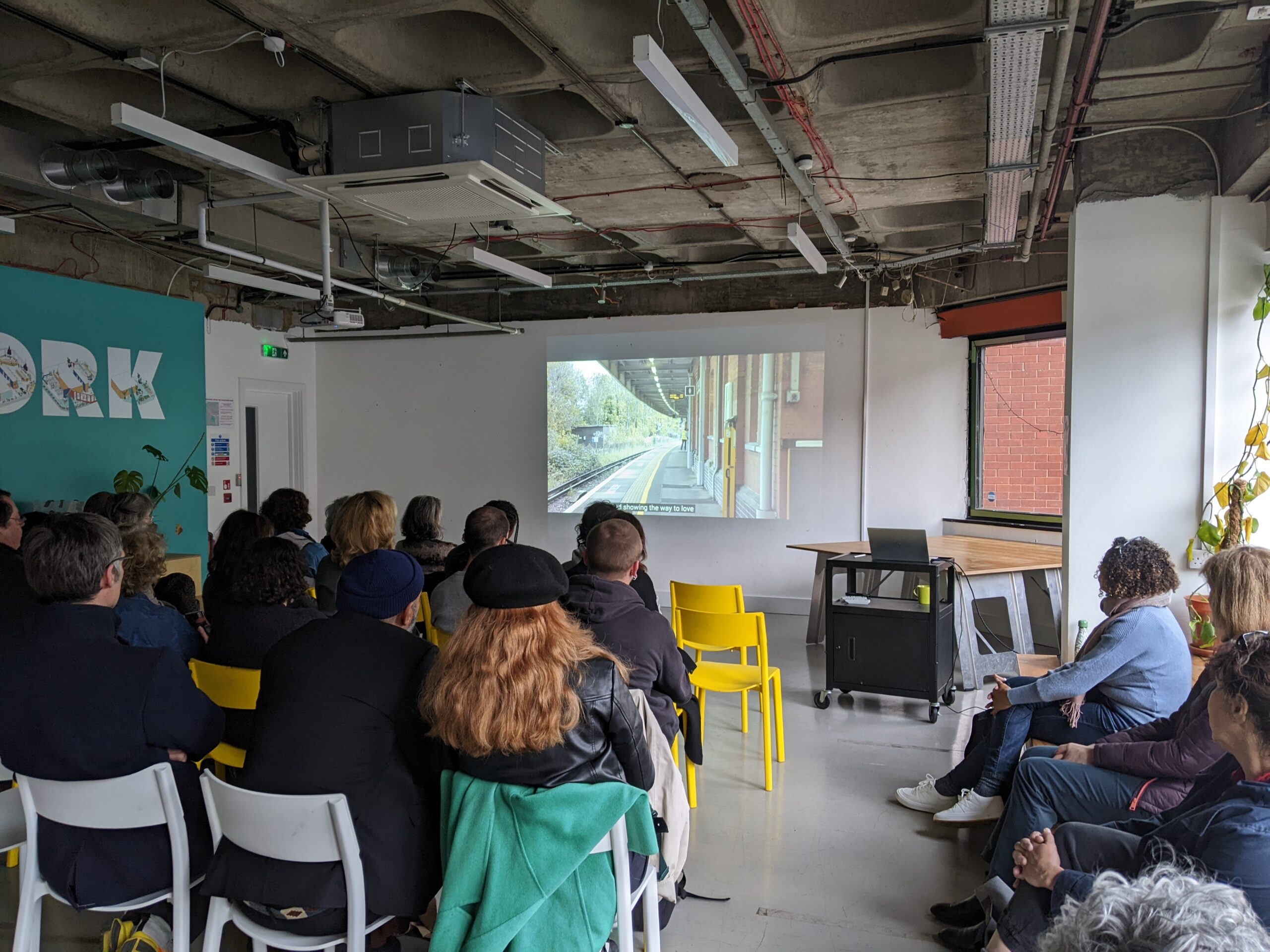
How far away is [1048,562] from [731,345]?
335 centimetres

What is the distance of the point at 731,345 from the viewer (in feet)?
24.9

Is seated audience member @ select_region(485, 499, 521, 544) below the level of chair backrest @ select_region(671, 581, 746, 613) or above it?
above

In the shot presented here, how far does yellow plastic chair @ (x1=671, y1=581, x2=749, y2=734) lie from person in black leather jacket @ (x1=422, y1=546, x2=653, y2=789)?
2216mm

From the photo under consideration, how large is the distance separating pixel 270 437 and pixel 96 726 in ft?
23.4

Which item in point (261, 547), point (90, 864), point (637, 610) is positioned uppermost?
point (261, 547)

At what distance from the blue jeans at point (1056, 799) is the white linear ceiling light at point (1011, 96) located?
221 cm

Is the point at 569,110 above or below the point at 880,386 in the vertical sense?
above

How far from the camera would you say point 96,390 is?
5.96 m

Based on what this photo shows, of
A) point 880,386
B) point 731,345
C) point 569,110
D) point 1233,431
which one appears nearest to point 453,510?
point 731,345

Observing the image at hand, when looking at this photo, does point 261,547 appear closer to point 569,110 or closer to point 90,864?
point 90,864

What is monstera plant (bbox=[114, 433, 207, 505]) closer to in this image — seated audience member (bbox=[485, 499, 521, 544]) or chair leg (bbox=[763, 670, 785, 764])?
seated audience member (bbox=[485, 499, 521, 544])

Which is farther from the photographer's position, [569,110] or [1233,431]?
[569,110]

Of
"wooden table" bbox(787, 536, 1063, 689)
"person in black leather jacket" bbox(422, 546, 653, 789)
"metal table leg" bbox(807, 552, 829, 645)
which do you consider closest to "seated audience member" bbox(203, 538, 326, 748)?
"person in black leather jacket" bbox(422, 546, 653, 789)

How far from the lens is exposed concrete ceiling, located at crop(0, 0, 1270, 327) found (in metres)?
3.01
